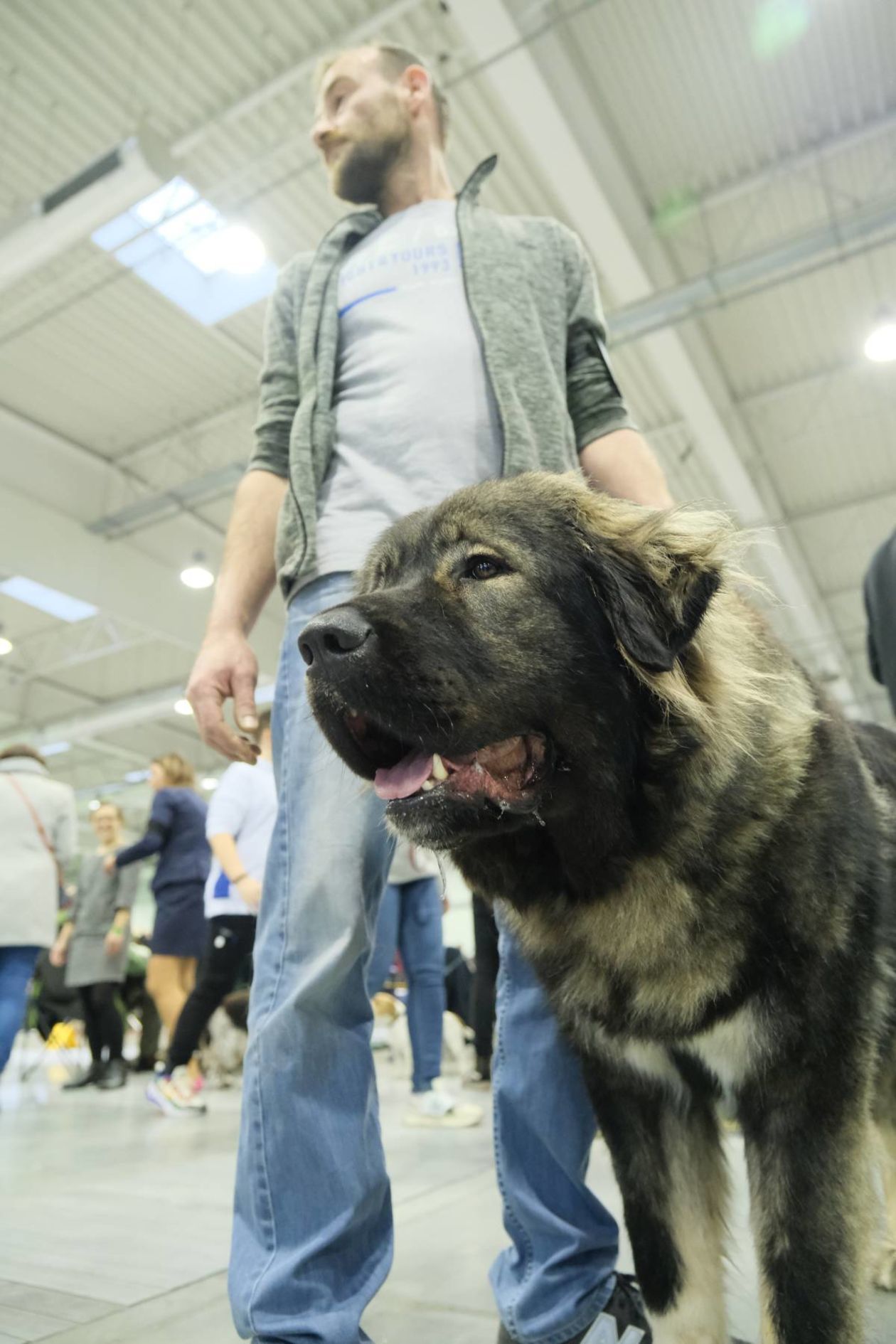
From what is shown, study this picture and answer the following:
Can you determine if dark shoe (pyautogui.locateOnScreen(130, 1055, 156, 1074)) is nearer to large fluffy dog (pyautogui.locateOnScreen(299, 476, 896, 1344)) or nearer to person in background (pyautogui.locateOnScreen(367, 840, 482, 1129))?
person in background (pyautogui.locateOnScreen(367, 840, 482, 1129))

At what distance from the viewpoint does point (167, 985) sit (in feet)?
17.9

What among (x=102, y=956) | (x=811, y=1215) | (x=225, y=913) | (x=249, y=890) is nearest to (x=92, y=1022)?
(x=102, y=956)

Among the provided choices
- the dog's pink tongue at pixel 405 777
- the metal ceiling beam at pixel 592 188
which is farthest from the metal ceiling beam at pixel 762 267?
the dog's pink tongue at pixel 405 777

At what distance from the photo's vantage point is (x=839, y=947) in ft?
4.18

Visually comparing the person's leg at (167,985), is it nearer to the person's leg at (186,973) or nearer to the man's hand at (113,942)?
the person's leg at (186,973)

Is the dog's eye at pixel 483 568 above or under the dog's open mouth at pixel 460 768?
above

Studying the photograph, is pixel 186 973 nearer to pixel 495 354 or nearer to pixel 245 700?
pixel 245 700

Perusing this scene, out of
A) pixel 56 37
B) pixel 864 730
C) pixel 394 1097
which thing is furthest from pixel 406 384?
pixel 56 37

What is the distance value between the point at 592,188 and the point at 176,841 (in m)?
5.28

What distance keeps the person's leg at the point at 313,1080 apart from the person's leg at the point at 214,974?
3.33m

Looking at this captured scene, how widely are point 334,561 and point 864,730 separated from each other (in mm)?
1097

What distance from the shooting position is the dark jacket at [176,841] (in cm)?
543

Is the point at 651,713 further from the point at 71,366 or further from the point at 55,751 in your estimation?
the point at 55,751

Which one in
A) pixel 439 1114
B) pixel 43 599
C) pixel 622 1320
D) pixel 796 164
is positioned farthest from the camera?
pixel 43 599
